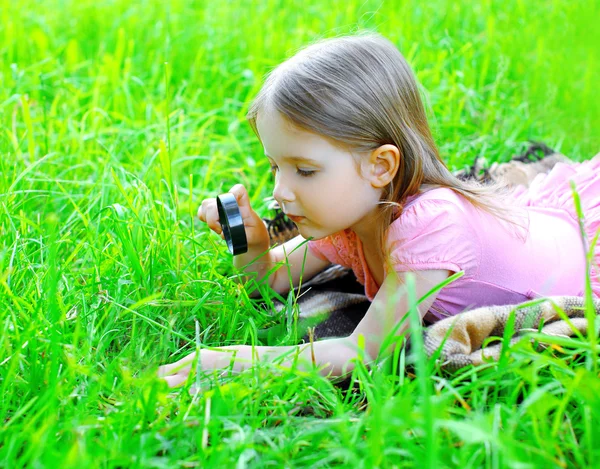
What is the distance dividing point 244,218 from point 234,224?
0.18 metres

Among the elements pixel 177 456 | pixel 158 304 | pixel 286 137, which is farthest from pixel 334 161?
pixel 177 456

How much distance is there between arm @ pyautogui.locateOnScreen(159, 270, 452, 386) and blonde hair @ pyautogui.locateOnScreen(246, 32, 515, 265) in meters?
0.19

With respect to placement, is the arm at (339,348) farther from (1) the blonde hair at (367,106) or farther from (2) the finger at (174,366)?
(1) the blonde hair at (367,106)

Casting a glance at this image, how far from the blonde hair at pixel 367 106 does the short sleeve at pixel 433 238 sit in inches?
2.6

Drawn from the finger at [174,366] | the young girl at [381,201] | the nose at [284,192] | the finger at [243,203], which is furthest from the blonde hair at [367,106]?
the finger at [174,366]

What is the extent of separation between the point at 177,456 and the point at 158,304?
2.03 ft

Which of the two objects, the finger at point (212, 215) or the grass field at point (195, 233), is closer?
the grass field at point (195, 233)

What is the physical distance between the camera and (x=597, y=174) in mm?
2365

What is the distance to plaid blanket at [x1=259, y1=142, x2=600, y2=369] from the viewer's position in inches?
63.2

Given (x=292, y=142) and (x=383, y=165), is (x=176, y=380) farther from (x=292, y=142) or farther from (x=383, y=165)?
(x=383, y=165)

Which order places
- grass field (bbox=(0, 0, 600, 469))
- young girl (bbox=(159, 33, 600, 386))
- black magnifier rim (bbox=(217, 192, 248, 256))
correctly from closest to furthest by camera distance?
grass field (bbox=(0, 0, 600, 469)) < young girl (bbox=(159, 33, 600, 386)) < black magnifier rim (bbox=(217, 192, 248, 256))

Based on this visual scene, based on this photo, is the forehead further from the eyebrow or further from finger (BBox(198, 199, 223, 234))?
finger (BBox(198, 199, 223, 234))

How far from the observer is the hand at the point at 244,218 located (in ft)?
6.99

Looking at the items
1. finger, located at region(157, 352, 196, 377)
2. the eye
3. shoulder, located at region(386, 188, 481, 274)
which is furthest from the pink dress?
finger, located at region(157, 352, 196, 377)
